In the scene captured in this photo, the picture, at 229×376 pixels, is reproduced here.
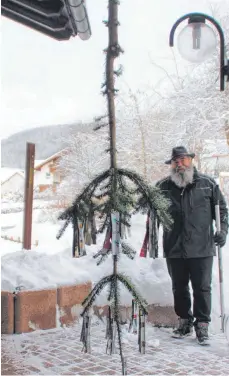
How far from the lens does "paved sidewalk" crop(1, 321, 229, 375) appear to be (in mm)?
2656

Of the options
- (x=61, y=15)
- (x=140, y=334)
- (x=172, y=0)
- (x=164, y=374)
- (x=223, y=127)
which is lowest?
(x=164, y=374)

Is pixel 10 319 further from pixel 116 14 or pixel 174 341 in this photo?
pixel 116 14

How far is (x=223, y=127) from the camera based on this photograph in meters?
12.3

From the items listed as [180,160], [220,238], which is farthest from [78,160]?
[220,238]

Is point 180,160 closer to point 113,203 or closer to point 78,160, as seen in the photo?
point 113,203

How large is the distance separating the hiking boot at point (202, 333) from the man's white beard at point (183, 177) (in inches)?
39.2

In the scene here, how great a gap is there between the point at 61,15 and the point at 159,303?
2.30 metres

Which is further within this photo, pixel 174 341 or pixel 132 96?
pixel 132 96

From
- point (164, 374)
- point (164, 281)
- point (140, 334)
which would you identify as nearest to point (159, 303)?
point (164, 281)

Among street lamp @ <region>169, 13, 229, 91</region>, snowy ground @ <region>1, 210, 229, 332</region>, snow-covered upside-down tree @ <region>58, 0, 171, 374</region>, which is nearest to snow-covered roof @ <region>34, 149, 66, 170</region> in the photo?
snowy ground @ <region>1, 210, 229, 332</region>

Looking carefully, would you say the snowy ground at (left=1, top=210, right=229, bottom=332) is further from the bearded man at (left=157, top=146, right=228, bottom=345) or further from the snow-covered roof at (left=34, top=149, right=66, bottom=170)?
the snow-covered roof at (left=34, top=149, right=66, bottom=170)

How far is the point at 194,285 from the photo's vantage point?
3.28 metres

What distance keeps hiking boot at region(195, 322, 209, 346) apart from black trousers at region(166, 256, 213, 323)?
0.04 metres

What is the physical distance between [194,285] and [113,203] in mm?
2047
